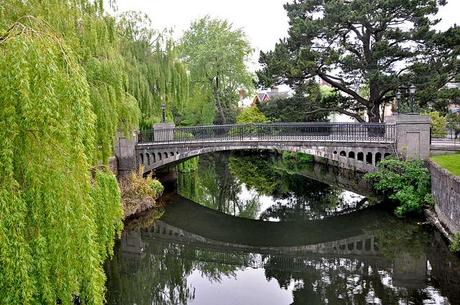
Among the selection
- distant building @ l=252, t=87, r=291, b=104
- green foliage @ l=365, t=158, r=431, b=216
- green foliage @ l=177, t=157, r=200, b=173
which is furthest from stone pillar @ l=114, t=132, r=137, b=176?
green foliage @ l=365, t=158, r=431, b=216

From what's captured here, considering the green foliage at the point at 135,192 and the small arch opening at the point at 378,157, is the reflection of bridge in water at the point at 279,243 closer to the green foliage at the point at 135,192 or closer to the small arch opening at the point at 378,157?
the green foliage at the point at 135,192

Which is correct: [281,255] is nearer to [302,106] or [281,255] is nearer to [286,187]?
[286,187]

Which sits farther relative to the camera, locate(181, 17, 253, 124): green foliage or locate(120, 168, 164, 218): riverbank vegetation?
locate(181, 17, 253, 124): green foliage

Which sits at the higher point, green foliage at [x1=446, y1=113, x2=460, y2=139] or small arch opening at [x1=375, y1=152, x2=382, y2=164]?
green foliage at [x1=446, y1=113, x2=460, y2=139]

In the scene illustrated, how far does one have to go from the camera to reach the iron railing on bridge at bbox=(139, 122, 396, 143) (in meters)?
17.5

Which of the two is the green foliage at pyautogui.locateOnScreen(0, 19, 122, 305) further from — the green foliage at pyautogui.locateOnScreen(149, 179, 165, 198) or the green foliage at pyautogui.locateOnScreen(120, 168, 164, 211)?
the green foliage at pyautogui.locateOnScreen(149, 179, 165, 198)

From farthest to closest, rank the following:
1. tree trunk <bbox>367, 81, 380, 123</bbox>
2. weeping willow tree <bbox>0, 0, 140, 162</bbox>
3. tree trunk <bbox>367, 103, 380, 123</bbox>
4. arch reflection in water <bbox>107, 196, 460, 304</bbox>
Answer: tree trunk <bbox>367, 103, 380, 123</bbox> < tree trunk <bbox>367, 81, 380, 123</bbox> < arch reflection in water <bbox>107, 196, 460, 304</bbox> < weeping willow tree <bbox>0, 0, 140, 162</bbox>

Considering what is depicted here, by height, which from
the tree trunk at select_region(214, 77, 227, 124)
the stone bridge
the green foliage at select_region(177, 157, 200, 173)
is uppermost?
the tree trunk at select_region(214, 77, 227, 124)

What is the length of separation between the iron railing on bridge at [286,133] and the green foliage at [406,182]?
4.72ft

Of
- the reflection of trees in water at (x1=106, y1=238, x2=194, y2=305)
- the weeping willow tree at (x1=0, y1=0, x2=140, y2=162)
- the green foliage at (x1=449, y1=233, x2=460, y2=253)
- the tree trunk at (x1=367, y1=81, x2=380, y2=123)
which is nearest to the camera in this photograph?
the weeping willow tree at (x1=0, y1=0, x2=140, y2=162)

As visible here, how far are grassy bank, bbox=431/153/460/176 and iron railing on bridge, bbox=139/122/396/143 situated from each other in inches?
85.5

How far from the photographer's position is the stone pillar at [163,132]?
67.9 feet

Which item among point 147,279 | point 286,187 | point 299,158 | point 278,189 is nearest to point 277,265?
point 147,279

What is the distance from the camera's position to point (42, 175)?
4.29 meters
